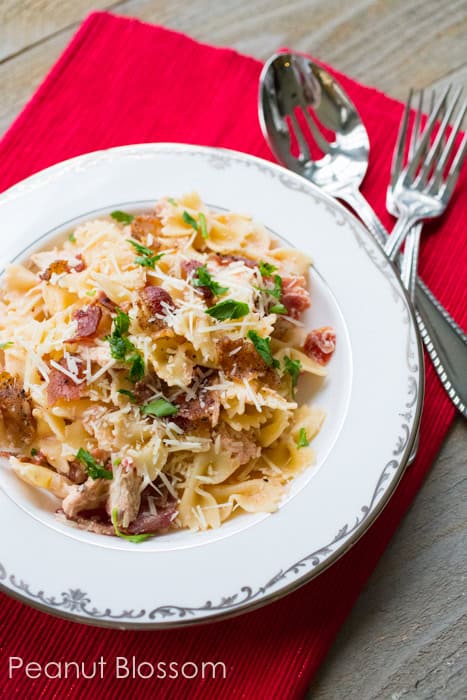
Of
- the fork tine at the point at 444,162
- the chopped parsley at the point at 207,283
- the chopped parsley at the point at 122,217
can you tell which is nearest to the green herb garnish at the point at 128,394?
the chopped parsley at the point at 207,283

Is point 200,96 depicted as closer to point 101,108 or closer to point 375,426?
point 101,108

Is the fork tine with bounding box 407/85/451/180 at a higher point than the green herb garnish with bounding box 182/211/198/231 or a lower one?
lower

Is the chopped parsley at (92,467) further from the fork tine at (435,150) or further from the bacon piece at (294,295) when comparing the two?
the fork tine at (435,150)

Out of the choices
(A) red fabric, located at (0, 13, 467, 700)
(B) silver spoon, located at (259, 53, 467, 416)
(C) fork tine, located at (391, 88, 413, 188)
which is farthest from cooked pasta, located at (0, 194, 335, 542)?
(C) fork tine, located at (391, 88, 413, 188)

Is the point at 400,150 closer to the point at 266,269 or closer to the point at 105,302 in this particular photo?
the point at 266,269

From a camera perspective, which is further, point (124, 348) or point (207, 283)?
point (207, 283)

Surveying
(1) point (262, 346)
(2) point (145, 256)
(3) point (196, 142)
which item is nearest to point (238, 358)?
(1) point (262, 346)

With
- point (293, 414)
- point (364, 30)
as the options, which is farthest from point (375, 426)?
point (364, 30)

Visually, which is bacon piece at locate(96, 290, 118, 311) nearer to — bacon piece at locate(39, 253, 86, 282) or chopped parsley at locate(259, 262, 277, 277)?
bacon piece at locate(39, 253, 86, 282)
